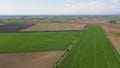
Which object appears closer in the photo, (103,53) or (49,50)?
(103,53)

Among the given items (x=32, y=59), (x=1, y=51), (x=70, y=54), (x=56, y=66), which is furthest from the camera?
(x=1, y=51)

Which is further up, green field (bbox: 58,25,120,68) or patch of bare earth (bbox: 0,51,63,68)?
green field (bbox: 58,25,120,68)

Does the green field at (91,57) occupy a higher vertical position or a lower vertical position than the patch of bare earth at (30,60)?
higher

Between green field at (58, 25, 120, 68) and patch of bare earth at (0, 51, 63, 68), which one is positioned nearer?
green field at (58, 25, 120, 68)

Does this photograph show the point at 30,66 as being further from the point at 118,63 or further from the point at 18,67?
the point at 118,63

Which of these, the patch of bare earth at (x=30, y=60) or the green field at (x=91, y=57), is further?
the patch of bare earth at (x=30, y=60)

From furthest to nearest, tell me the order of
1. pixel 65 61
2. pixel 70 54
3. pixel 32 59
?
1. pixel 70 54
2. pixel 32 59
3. pixel 65 61

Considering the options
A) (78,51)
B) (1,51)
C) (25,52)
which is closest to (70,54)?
(78,51)

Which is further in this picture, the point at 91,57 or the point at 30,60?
the point at 91,57
